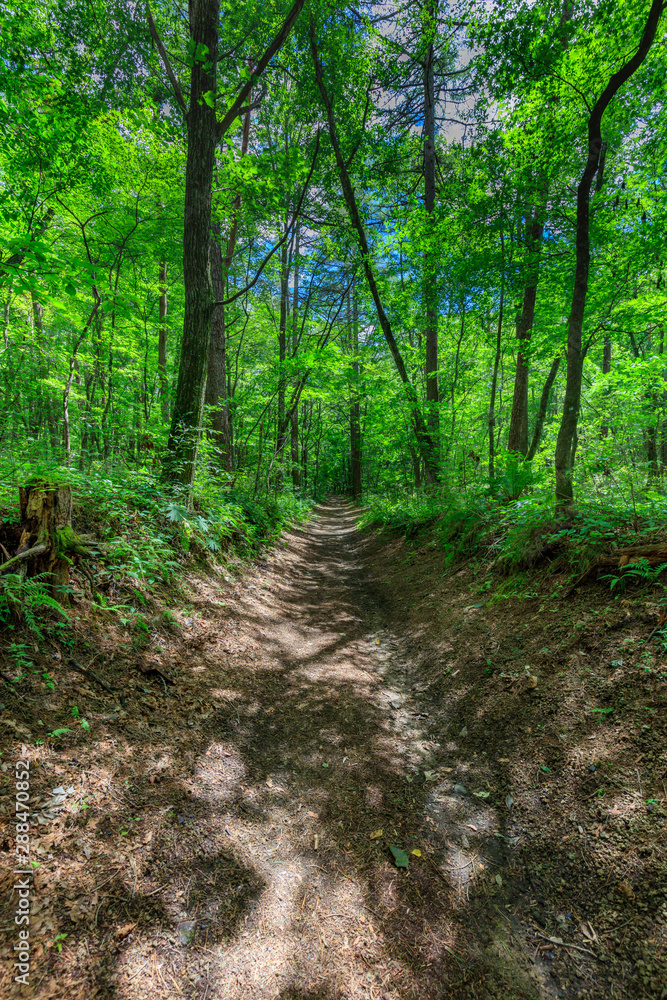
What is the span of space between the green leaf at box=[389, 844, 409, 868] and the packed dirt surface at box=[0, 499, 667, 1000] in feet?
0.04

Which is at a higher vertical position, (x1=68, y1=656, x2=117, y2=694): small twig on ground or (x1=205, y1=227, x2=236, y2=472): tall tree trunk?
(x1=205, y1=227, x2=236, y2=472): tall tree trunk

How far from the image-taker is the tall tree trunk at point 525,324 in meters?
7.13

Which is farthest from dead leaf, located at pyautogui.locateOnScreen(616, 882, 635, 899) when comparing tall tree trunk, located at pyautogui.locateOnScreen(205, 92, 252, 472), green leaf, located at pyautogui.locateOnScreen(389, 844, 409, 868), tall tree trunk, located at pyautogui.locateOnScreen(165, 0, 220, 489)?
tall tree trunk, located at pyautogui.locateOnScreen(205, 92, 252, 472)

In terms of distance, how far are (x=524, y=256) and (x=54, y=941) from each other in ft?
33.3

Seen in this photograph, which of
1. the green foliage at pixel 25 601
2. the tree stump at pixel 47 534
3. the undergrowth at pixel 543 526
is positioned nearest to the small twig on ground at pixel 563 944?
the undergrowth at pixel 543 526

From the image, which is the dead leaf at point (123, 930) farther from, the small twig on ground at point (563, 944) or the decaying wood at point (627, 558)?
the decaying wood at point (627, 558)

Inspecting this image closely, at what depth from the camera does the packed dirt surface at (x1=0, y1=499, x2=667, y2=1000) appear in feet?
5.25

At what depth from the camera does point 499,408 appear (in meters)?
16.5

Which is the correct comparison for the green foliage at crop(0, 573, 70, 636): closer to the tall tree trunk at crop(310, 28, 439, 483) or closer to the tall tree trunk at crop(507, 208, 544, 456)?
the tall tree trunk at crop(310, 28, 439, 483)

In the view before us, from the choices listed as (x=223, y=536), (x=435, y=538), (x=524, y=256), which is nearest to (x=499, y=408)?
(x=524, y=256)

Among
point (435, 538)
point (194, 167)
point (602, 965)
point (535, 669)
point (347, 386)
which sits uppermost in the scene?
point (194, 167)

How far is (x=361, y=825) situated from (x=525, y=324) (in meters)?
9.83

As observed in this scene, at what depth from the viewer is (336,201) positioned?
10.5m

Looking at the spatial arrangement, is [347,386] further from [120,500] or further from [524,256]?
[120,500]
